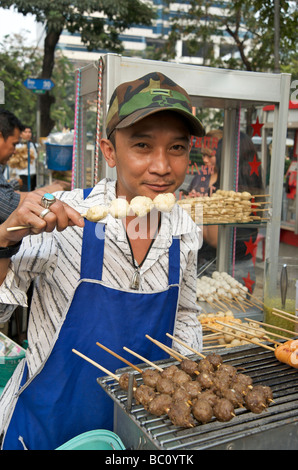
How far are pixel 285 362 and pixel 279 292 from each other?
1.59 metres

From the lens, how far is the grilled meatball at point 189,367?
1.70 metres

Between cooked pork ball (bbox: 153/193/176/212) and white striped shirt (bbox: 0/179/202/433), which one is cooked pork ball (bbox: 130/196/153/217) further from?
white striped shirt (bbox: 0/179/202/433)

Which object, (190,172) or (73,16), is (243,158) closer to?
(190,172)

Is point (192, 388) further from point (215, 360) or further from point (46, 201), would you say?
point (46, 201)

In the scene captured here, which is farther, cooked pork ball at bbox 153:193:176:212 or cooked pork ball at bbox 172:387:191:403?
cooked pork ball at bbox 153:193:176:212

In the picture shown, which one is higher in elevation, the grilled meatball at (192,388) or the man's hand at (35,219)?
the man's hand at (35,219)

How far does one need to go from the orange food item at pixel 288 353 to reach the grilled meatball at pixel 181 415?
0.59 m

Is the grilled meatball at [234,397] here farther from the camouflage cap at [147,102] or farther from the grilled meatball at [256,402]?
the camouflage cap at [147,102]

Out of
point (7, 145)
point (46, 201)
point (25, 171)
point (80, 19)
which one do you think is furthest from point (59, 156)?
point (80, 19)

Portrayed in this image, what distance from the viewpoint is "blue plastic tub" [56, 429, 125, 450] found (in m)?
1.44

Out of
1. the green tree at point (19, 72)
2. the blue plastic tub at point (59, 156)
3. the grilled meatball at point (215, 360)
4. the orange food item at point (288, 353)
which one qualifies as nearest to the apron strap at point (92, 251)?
the grilled meatball at point (215, 360)

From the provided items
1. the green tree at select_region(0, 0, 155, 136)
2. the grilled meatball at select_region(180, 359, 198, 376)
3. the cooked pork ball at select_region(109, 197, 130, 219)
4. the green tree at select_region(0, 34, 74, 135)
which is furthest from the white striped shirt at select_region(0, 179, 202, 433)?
the green tree at select_region(0, 34, 74, 135)

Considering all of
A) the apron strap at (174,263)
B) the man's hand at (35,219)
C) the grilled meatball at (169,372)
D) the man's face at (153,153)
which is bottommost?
the grilled meatball at (169,372)

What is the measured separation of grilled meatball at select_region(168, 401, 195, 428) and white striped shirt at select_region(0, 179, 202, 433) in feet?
1.85
